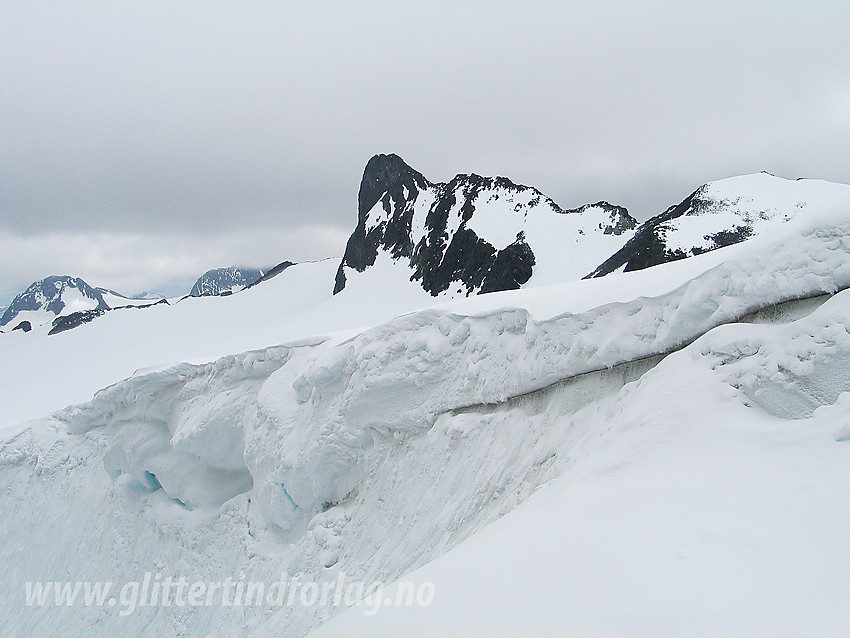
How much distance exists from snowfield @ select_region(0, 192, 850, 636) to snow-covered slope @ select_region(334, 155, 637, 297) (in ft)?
96.5

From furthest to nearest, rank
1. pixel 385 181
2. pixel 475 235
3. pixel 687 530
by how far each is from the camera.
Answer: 1. pixel 385 181
2. pixel 475 235
3. pixel 687 530

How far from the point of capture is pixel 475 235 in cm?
4597

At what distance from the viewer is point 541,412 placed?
284 inches

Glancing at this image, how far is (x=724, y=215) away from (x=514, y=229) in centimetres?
1890

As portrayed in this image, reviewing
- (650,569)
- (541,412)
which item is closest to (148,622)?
(541,412)

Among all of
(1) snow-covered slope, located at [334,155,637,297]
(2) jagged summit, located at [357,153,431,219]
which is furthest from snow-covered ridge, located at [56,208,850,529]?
(2) jagged summit, located at [357,153,431,219]

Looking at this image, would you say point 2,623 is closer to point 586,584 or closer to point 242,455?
point 242,455

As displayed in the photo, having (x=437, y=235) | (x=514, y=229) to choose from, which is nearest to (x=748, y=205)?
(x=514, y=229)

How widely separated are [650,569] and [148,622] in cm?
1263

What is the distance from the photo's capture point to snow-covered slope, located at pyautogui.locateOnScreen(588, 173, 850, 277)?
2691 centimetres

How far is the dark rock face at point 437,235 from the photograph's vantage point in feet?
138

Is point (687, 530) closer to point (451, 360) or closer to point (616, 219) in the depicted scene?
point (451, 360)

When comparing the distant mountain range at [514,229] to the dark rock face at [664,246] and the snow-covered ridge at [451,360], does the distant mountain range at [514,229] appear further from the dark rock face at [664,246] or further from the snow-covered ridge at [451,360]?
the snow-covered ridge at [451,360]

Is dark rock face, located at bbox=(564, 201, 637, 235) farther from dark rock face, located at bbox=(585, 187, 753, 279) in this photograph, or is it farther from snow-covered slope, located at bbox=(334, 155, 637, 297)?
dark rock face, located at bbox=(585, 187, 753, 279)
